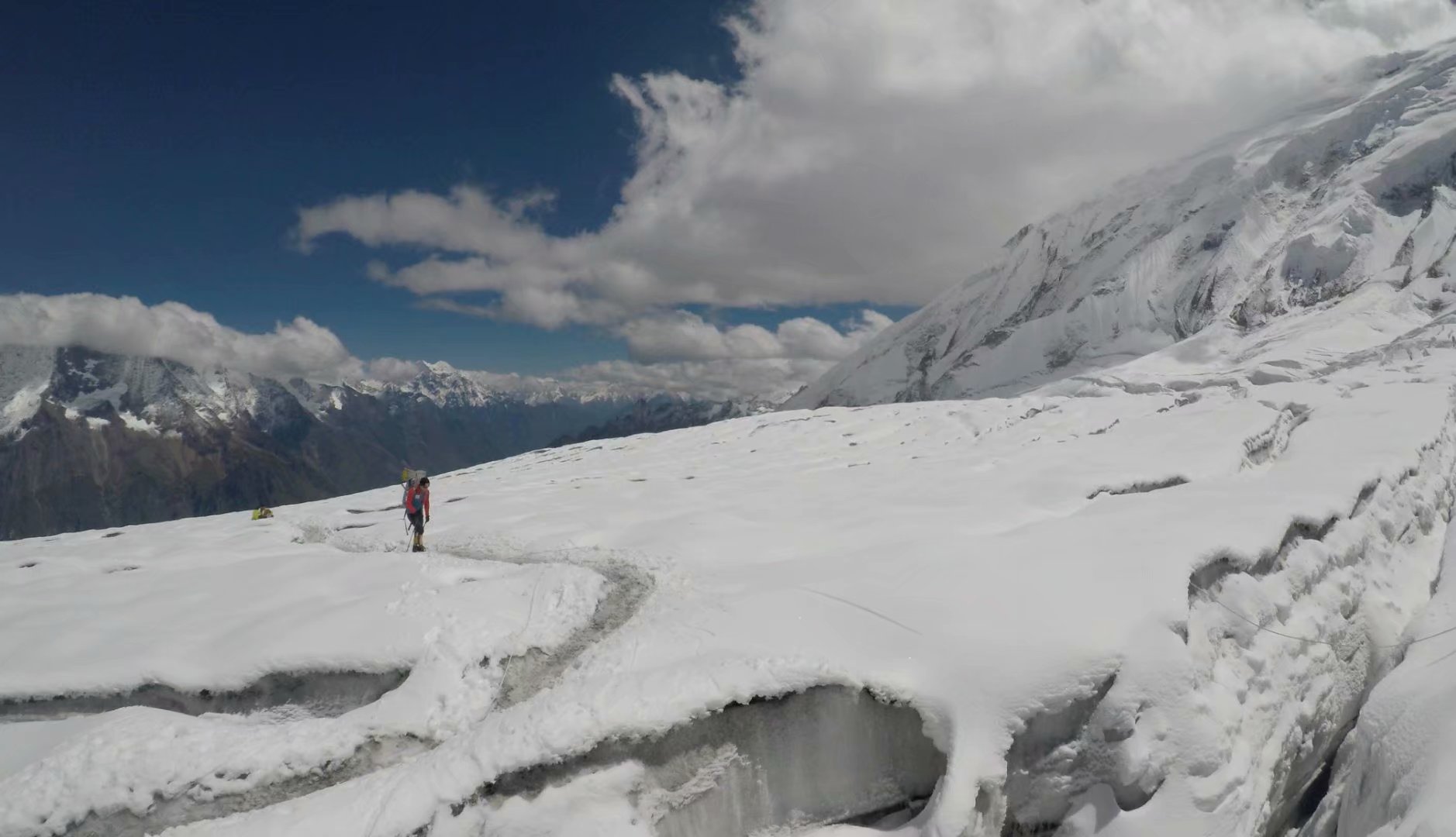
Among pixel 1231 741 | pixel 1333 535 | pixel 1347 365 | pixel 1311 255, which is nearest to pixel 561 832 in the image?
pixel 1231 741

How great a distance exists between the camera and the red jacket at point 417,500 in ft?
60.7

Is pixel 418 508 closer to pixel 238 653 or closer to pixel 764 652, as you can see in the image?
pixel 238 653

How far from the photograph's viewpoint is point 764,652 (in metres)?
10.4

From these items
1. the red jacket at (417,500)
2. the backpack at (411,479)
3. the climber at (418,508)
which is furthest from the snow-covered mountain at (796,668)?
the backpack at (411,479)

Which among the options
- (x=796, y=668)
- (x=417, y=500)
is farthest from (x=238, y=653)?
(x=796, y=668)

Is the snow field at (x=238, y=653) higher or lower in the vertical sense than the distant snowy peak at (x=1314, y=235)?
lower

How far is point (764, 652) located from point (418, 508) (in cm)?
1266

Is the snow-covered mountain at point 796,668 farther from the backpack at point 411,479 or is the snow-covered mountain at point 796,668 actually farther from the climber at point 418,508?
the backpack at point 411,479

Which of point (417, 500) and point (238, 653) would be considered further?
point (417, 500)

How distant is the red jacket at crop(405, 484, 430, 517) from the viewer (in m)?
18.5

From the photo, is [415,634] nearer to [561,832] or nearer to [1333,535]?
[561,832]

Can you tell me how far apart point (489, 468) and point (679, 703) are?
43697 millimetres

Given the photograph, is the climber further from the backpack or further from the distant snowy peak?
the distant snowy peak

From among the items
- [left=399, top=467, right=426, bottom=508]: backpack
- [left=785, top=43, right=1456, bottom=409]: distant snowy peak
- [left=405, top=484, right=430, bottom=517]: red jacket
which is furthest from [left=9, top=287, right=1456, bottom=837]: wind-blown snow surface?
[left=785, top=43, right=1456, bottom=409]: distant snowy peak
